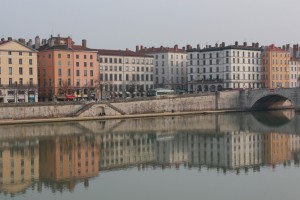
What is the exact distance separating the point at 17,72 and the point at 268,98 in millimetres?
39255

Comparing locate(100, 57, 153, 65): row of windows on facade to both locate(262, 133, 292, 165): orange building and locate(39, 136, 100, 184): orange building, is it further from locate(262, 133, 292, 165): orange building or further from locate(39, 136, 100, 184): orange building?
locate(262, 133, 292, 165): orange building

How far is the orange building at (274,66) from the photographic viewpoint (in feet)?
343

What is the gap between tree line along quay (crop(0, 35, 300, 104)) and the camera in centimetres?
7325

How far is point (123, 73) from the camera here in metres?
93.4

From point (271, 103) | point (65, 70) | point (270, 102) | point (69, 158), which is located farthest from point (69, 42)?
point (69, 158)

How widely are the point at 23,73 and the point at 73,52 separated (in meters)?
9.31

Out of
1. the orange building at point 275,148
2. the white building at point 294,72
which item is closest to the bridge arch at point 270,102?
the white building at point 294,72

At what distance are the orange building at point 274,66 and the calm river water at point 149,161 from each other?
46.3 m

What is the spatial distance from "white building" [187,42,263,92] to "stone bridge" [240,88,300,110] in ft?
38.6

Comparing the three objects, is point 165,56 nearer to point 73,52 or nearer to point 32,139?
point 73,52

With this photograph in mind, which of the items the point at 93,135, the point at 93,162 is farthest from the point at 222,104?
the point at 93,162

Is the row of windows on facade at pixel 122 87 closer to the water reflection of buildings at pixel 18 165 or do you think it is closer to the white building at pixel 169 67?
the white building at pixel 169 67

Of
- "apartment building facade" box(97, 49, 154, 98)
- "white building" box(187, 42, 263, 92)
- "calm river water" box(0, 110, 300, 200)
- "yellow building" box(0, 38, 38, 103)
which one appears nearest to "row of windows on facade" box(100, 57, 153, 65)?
"apartment building facade" box(97, 49, 154, 98)

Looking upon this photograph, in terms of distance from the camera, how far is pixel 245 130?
54.9m
